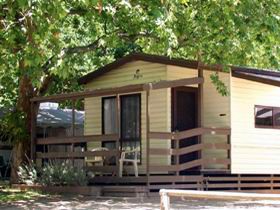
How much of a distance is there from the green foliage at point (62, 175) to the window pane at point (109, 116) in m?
2.32

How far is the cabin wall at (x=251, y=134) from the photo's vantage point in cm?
1681

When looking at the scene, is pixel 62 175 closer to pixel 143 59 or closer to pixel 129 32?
pixel 143 59

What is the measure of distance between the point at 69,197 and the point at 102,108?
4628 mm

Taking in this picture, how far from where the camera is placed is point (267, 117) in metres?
17.7

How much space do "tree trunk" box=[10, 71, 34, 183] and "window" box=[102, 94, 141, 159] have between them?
9.07ft

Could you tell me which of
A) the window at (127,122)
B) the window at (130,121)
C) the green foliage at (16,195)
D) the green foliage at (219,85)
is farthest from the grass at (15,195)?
the green foliage at (219,85)

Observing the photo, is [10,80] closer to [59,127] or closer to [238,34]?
[59,127]

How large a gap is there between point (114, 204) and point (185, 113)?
5.37 metres

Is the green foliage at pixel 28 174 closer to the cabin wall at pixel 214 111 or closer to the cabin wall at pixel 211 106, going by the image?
the cabin wall at pixel 211 106

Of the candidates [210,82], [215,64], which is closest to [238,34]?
[215,64]

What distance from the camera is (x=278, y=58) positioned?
622 inches

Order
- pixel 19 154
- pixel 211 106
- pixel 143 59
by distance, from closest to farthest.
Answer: pixel 211 106 < pixel 143 59 < pixel 19 154

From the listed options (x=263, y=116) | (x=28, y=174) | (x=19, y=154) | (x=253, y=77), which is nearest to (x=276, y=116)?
(x=263, y=116)

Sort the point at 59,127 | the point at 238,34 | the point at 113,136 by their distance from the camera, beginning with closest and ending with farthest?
the point at 238,34, the point at 113,136, the point at 59,127
